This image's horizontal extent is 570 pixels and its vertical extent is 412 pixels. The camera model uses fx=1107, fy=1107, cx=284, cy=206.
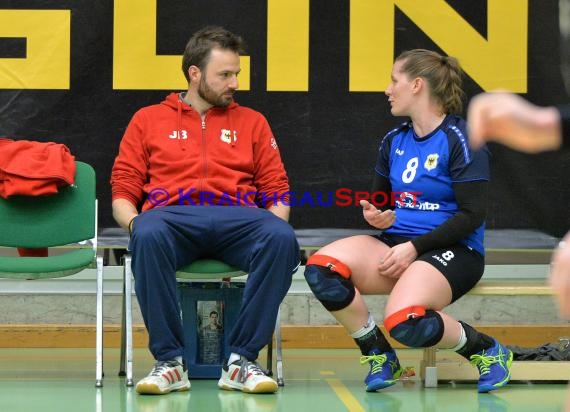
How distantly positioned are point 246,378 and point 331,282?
43 cm

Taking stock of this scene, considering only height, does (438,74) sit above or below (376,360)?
above

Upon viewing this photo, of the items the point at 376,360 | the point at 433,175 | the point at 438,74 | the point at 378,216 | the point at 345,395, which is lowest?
the point at 345,395

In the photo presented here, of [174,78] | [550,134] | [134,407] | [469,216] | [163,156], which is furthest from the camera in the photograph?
[174,78]

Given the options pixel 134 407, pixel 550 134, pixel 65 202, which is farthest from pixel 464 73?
pixel 550 134

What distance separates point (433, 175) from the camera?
379 cm

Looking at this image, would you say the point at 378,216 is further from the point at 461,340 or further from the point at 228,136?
the point at 228,136

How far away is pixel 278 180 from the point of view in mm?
4203

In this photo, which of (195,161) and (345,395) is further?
(195,161)

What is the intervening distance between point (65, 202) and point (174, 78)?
1.02 m

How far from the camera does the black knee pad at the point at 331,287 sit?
3.70 m

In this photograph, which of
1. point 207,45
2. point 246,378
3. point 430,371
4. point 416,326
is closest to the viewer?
point 416,326

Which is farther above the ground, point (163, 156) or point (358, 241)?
point (163, 156)

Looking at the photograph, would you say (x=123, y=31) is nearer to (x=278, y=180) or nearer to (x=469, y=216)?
(x=278, y=180)

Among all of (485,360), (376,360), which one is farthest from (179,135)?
(485,360)
